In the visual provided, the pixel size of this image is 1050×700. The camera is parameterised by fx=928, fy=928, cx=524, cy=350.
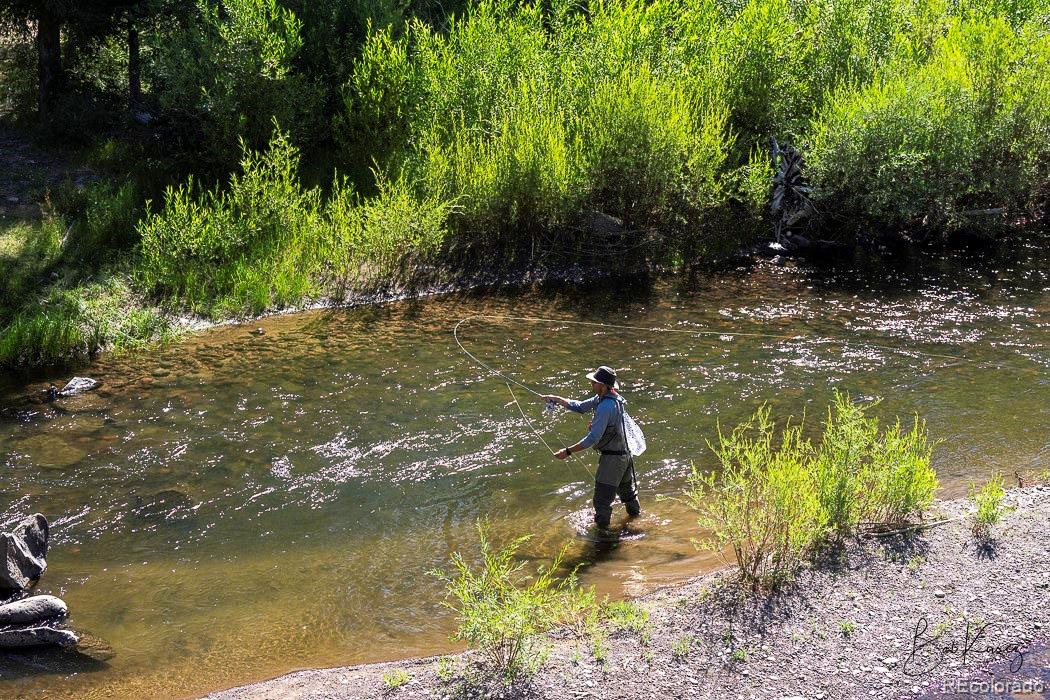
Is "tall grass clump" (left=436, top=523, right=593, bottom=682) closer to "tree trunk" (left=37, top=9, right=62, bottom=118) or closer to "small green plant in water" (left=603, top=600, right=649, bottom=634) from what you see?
"small green plant in water" (left=603, top=600, right=649, bottom=634)

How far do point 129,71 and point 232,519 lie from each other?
1418 cm

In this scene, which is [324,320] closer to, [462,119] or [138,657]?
[462,119]

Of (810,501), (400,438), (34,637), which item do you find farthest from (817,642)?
(34,637)

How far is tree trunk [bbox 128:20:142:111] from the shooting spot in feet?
65.6

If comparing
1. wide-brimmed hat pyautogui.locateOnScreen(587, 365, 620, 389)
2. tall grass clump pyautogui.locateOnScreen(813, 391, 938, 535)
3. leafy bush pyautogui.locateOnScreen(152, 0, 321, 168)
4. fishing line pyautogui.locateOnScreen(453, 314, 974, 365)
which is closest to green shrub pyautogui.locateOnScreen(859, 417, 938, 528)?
tall grass clump pyautogui.locateOnScreen(813, 391, 938, 535)

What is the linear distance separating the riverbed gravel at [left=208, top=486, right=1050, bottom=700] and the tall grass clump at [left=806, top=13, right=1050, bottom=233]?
1050 centimetres

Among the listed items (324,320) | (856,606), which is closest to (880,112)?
(324,320)

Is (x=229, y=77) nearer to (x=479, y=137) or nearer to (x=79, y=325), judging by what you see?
(x=479, y=137)

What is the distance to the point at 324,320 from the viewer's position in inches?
621

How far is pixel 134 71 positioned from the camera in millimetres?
20266

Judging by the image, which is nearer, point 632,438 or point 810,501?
point 810,501

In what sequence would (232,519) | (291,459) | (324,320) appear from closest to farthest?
1. (232,519)
2. (291,459)
3. (324,320)

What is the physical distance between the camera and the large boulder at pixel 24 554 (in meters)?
8.70

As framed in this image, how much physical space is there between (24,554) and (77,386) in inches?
189
